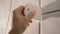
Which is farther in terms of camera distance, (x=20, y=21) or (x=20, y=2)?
(x=20, y=2)

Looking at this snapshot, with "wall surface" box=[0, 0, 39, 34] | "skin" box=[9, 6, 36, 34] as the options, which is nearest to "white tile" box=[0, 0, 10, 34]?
"wall surface" box=[0, 0, 39, 34]

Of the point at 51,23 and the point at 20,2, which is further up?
the point at 20,2

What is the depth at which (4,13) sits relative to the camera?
658 millimetres

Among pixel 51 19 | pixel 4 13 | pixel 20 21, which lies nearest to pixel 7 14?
pixel 4 13

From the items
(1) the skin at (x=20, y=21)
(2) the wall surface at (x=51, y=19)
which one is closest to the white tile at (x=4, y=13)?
(1) the skin at (x=20, y=21)

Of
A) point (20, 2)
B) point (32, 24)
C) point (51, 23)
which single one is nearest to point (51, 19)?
point (51, 23)

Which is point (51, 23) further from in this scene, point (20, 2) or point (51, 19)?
point (20, 2)

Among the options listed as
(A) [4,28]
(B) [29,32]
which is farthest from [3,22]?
(B) [29,32]

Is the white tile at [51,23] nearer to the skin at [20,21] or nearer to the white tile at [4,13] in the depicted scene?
the skin at [20,21]

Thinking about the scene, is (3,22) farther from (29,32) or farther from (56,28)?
(56,28)

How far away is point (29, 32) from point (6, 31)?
0.14 m

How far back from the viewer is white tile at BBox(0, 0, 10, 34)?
636mm

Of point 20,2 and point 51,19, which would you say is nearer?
point 51,19

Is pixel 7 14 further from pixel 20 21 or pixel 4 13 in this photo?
pixel 20 21
